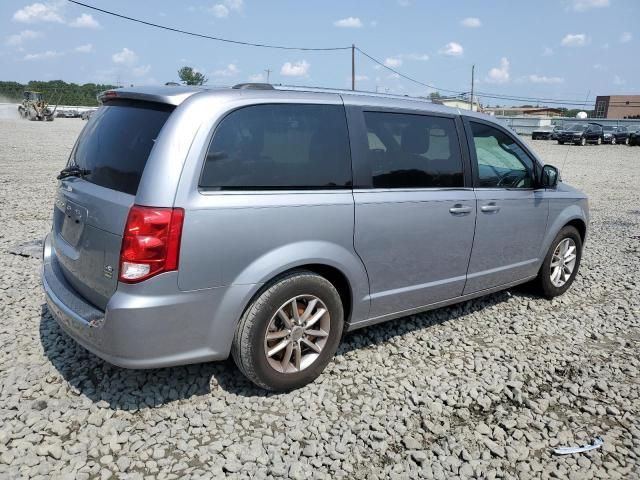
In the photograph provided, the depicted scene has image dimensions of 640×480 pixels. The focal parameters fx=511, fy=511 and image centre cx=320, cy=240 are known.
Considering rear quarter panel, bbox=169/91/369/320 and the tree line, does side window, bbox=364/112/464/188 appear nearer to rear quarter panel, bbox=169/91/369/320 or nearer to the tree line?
rear quarter panel, bbox=169/91/369/320

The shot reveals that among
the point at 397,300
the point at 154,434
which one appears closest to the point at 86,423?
the point at 154,434

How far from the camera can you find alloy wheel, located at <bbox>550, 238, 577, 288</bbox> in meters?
5.12

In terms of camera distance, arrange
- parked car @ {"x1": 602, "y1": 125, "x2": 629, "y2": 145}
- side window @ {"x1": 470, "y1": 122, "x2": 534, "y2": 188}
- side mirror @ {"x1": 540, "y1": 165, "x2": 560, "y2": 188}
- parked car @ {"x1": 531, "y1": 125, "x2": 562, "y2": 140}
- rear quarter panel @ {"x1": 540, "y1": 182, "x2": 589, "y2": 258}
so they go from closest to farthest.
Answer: side window @ {"x1": 470, "y1": 122, "x2": 534, "y2": 188} → side mirror @ {"x1": 540, "y1": 165, "x2": 560, "y2": 188} → rear quarter panel @ {"x1": 540, "y1": 182, "x2": 589, "y2": 258} → parked car @ {"x1": 602, "y1": 125, "x2": 629, "y2": 145} → parked car @ {"x1": 531, "y1": 125, "x2": 562, "y2": 140}

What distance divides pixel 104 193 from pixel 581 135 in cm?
3887

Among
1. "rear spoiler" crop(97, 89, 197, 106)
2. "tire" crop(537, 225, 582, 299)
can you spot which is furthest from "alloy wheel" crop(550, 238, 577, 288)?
"rear spoiler" crop(97, 89, 197, 106)

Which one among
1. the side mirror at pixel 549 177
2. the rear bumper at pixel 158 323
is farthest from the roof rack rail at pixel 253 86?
the side mirror at pixel 549 177

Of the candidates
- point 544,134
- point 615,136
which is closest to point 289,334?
point 615,136

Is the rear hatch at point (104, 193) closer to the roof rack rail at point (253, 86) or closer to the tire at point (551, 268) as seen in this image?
the roof rack rail at point (253, 86)

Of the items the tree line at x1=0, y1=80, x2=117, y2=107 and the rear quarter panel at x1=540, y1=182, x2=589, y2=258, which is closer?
the rear quarter panel at x1=540, y1=182, x2=589, y2=258

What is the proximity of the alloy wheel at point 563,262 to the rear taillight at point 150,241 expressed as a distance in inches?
152

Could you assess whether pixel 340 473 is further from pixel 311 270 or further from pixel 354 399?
pixel 311 270

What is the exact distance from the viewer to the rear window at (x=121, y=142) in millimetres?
2809

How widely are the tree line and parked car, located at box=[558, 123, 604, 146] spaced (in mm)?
57893

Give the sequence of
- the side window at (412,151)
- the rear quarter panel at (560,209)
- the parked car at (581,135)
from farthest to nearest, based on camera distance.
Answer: the parked car at (581,135)
the rear quarter panel at (560,209)
the side window at (412,151)
